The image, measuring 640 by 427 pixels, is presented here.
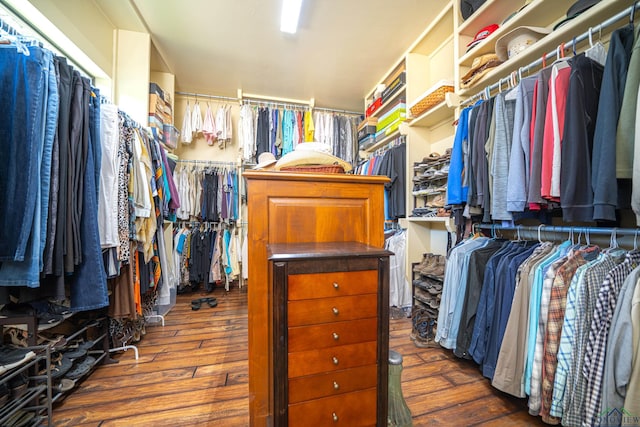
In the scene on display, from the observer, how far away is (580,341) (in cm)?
100

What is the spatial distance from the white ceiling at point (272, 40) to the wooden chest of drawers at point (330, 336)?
2222 millimetres

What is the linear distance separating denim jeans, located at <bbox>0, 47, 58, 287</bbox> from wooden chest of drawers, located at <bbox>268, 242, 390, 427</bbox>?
962 millimetres

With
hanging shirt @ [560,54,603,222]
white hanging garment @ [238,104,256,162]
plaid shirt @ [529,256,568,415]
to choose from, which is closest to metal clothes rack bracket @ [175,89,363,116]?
white hanging garment @ [238,104,256,162]

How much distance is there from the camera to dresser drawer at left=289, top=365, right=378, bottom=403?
2.57ft

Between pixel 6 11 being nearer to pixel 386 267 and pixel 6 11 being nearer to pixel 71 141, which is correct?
pixel 71 141

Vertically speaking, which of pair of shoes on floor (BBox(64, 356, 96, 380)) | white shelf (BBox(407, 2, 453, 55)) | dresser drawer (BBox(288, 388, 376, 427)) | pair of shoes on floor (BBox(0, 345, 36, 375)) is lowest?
pair of shoes on floor (BBox(64, 356, 96, 380))

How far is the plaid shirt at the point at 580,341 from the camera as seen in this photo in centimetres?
97

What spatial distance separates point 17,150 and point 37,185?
14cm

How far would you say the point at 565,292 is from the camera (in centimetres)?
109

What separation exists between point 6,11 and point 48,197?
1335 mm

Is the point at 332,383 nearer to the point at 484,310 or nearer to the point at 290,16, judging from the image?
the point at 484,310

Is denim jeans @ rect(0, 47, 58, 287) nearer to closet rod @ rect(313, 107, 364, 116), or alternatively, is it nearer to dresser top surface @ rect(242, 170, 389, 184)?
dresser top surface @ rect(242, 170, 389, 184)

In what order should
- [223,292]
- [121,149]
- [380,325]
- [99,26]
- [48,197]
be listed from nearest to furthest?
[380,325]
[48,197]
[121,149]
[99,26]
[223,292]

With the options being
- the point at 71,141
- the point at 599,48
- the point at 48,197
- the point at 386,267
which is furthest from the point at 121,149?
the point at 599,48
